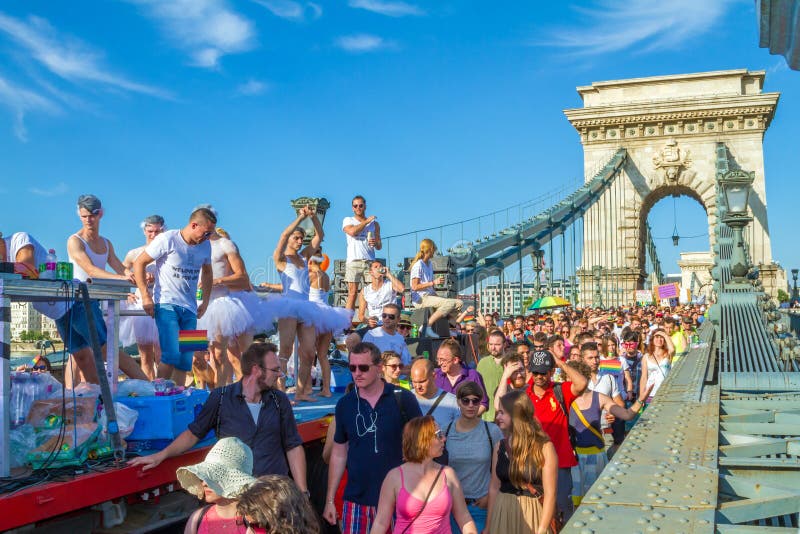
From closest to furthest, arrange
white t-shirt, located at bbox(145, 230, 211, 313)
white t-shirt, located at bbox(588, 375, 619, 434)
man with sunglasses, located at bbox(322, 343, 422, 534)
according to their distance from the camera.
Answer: man with sunglasses, located at bbox(322, 343, 422, 534) → white t-shirt, located at bbox(145, 230, 211, 313) → white t-shirt, located at bbox(588, 375, 619, 434)

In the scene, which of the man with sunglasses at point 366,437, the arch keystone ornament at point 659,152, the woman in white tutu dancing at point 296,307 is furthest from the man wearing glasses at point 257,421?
the arch keystone ornament at point 659,152

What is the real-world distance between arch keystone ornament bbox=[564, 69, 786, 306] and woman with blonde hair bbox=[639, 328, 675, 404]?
30939mm

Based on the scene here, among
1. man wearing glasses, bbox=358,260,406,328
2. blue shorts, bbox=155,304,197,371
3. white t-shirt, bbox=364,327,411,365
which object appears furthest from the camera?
man wearing glasses, bbox=358,260,406,328

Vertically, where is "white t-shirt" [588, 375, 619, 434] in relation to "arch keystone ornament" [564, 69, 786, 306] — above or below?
below

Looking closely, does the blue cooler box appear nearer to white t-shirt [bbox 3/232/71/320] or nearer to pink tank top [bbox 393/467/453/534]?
white t-shirt [bbox 3/232/71/320]

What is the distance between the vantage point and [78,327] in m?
4.86

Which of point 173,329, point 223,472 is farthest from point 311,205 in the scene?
point 223,472

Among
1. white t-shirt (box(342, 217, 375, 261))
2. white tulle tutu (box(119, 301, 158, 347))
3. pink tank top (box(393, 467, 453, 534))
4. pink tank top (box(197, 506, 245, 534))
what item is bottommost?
pink tank top (box(393, 467, 453, 534))

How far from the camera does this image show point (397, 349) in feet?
24.3

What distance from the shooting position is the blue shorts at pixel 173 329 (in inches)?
231

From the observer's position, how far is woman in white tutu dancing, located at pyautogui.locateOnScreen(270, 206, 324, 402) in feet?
24.1

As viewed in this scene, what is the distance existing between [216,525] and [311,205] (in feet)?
17.1

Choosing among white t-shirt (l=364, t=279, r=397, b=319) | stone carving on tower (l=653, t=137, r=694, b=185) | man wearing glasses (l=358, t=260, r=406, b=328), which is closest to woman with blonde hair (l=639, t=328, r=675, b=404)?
man wearing glasses (l=358, t=260, r=406, b=328)

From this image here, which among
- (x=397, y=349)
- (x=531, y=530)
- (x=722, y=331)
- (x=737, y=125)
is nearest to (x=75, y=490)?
(x=531, y=530)
